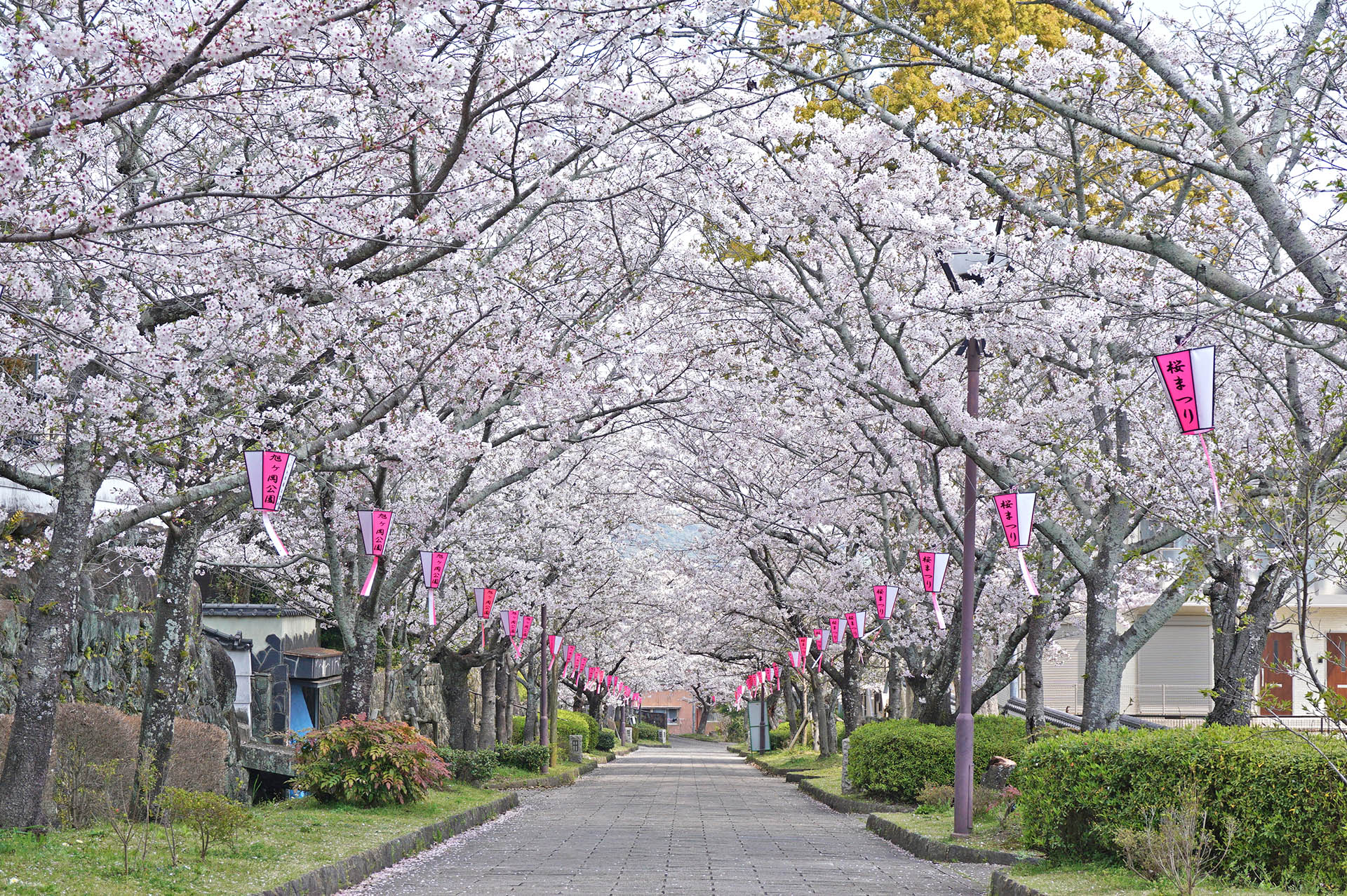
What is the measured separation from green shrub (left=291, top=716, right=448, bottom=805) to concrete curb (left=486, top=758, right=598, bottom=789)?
6904 mm

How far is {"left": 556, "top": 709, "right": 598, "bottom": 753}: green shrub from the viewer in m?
38.7

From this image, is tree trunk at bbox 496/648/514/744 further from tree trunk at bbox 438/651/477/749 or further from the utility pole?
tree trunk at bbox 438/651/477/749

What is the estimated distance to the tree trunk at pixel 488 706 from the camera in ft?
93.3

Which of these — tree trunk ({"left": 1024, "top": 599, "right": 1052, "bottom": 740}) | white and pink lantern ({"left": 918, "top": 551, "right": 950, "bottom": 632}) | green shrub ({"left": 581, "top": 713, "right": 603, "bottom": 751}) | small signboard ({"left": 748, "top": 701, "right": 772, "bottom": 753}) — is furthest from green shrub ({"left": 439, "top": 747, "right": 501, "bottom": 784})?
small signboard ({"left": 748, "top": 701, "right": 772, "bottom": 753})

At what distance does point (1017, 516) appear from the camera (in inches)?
495

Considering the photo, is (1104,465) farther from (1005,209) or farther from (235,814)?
(235,814)

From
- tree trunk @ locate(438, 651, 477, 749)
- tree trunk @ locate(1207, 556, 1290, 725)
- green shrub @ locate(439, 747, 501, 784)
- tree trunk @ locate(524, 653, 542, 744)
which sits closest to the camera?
tree trunk @ locate(1207, 556, 1290, 725)

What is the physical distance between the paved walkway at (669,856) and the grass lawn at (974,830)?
0.39 m

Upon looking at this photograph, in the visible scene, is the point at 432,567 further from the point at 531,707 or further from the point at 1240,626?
the point at 531,707

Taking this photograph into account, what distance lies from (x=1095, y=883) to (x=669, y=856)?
514 centimetres

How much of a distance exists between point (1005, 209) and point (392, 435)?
677 cm

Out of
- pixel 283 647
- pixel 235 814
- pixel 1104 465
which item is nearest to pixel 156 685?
pixel 235 814

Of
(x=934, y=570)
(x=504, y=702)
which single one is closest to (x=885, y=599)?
(x=934, y=570)

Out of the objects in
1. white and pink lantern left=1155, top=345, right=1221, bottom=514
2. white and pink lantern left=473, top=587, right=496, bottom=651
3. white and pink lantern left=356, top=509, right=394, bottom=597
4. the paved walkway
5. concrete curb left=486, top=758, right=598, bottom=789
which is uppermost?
white and pink lantern left=1155, top=345, right=1221, bottom=514
